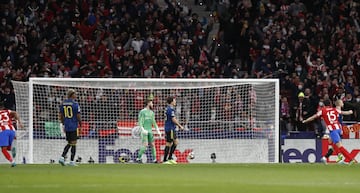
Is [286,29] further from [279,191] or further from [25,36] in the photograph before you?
[279,191]

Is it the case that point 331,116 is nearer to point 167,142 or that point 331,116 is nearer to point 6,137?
point 167,142

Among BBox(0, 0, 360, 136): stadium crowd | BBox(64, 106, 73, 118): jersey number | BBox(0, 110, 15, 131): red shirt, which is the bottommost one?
BBox(0, 110, 15, 131): red shirt

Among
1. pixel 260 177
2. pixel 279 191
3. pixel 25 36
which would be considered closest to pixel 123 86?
pixel 25 36

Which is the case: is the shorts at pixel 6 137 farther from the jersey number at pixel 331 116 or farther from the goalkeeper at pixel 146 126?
the jersey number at pixel 331 116

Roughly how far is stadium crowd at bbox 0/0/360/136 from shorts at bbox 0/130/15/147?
4270 mm

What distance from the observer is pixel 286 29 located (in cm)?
3603

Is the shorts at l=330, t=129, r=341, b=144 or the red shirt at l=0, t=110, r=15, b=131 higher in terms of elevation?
the red shirt at l=0, t=110, r=15, b=131

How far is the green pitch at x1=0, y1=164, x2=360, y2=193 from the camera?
15.9m

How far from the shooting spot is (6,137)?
26297mm

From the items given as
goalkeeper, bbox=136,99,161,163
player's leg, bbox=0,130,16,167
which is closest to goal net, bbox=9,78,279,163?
goalkeeper, bbox=136,99,161,163

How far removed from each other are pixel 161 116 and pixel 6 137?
5724 millimetres

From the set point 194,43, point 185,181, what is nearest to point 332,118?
point 194,43

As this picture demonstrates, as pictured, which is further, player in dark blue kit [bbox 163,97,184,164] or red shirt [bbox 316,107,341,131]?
player in dark blue kit [bbox 163,97,184,164]

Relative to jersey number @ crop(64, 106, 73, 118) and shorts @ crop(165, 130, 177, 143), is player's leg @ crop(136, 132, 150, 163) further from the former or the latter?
jersey number @ crop(64, 106, 73, 118)
